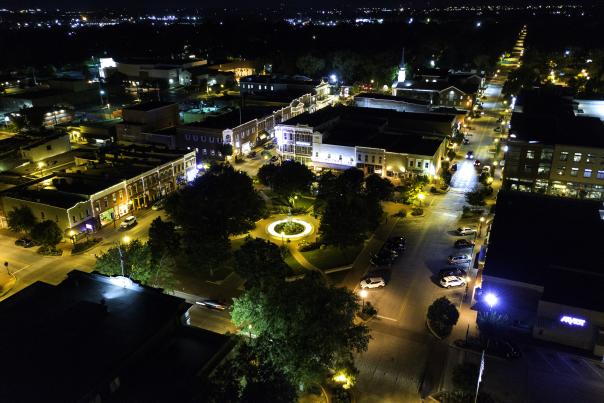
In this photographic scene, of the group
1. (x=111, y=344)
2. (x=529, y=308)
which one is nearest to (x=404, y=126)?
(x=529, y=308)

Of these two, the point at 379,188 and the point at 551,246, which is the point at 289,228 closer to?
the point at 379,188

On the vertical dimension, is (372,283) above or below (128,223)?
above

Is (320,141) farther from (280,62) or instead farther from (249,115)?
(280,62)

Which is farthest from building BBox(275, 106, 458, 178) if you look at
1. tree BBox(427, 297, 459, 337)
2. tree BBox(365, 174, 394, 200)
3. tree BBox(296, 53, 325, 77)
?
tree BBox(296, 53, 325, 77)

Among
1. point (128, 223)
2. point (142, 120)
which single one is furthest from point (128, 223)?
point (142, 120)

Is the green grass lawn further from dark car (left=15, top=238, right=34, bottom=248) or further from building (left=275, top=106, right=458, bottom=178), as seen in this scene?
dark car (left=15, top=238, right=34, bottom=248)

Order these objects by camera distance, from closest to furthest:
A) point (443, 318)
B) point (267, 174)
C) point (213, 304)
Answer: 1. point (443, 318)
2. point (213, 304)
3. point (267, 174)
